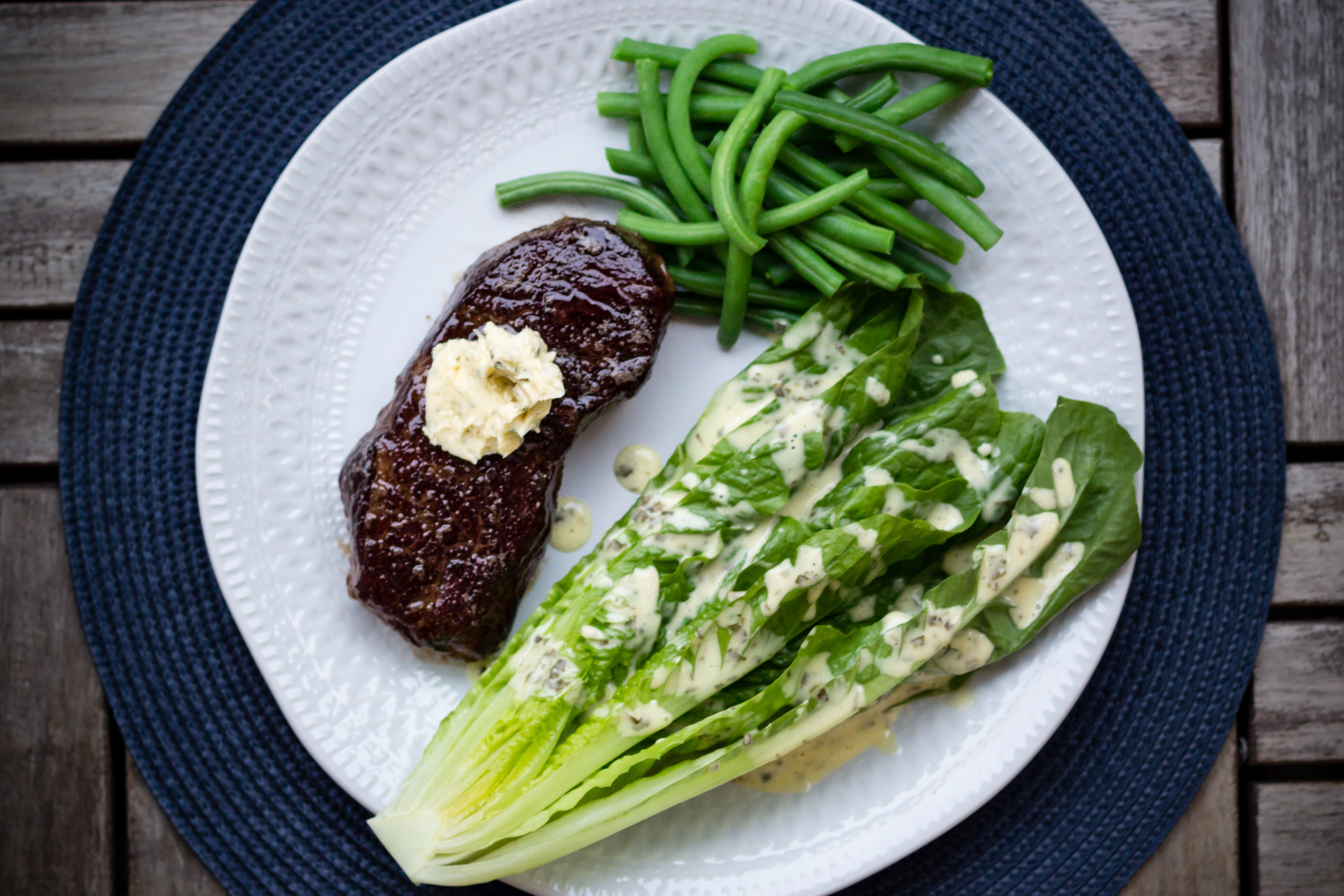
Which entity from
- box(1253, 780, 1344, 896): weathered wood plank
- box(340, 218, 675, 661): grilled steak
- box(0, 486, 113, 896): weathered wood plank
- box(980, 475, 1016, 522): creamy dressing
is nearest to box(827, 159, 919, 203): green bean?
box(340, 218, 675, 661): grilled steak

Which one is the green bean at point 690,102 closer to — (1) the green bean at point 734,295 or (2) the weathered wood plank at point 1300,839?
(1) the green bean at point 734,295

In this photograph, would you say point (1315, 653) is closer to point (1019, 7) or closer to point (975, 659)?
point (975, 659)

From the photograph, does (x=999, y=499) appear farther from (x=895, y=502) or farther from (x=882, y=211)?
(x=882, y=211)

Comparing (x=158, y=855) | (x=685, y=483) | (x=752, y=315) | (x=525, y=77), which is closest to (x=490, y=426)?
(x=685, y=483)

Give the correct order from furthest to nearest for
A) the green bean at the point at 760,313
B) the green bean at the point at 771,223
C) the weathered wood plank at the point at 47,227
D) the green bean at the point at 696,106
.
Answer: the weathered wood plank at the point at 47,227 → the green bean at the point at 760,313 → the green bean at the point at 696,106 → the green bean at the point at 771,223

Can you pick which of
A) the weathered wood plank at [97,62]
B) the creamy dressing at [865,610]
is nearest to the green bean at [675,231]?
the creamy dressing at [865,610]

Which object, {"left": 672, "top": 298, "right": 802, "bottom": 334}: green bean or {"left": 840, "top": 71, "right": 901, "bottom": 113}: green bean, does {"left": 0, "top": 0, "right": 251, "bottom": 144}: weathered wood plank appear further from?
{"left": 840, "top": 71, "right": 901, "bottom": 113}: green bean

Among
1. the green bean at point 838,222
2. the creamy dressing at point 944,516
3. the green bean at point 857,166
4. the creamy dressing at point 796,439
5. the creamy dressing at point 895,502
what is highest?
the green bean at point 857,166

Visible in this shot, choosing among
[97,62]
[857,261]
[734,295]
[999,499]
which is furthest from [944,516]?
[97,62]
